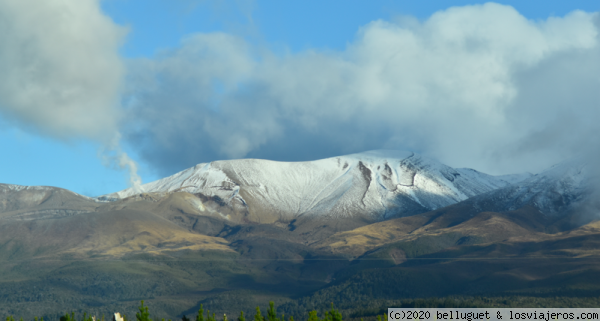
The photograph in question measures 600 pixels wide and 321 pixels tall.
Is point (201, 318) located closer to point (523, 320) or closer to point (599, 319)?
point (523, 320)

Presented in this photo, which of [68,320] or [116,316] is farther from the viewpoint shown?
[68,320]

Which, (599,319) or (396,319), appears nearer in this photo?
(396,319)

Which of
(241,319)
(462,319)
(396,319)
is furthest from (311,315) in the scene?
(462,319)

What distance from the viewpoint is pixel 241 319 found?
70375mm

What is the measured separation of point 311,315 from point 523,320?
159 ft

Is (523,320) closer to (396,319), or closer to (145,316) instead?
(396,319)

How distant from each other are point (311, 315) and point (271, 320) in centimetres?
573

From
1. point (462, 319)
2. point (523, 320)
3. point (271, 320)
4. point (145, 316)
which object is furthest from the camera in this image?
point (523, 320)

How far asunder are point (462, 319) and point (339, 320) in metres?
25.2

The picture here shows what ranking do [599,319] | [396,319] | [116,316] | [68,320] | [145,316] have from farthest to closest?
[599,319]
[396,319]
[68,320]
[145,316]
[116,316]

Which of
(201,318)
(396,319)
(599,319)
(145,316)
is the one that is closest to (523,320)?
(599,319)

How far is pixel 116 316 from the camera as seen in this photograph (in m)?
50.6

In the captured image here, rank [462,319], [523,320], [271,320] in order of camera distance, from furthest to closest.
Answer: [523,320]
[462,319]
[271,320]

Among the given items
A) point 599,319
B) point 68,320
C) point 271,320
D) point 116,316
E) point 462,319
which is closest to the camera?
point 116,316
